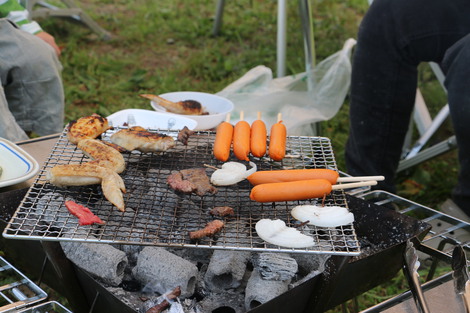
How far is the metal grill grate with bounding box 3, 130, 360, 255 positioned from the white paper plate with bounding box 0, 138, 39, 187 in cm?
15

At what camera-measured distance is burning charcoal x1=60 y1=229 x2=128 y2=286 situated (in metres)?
1.83

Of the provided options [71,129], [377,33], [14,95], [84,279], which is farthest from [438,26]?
[14,95]

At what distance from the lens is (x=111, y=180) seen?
1.88 m

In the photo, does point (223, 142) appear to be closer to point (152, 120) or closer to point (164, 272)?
point (164, 272)

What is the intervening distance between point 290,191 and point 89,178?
0.73 m

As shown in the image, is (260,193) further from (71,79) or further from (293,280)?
(71,79)

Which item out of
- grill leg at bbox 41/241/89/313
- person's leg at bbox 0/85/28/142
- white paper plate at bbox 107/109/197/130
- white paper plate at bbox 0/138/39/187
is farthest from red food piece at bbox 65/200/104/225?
person's leg at bbox 0/85/28/142

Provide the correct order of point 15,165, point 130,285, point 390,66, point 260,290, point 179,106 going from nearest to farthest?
point 260,290 → point 130,285 → point 15,165 → point 179,106 → point 390,66

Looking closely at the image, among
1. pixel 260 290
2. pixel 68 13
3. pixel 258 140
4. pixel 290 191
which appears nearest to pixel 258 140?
pixel 258 140

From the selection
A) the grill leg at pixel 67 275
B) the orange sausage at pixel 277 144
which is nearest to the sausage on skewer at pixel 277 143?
the orange sausage at pixel 277 144

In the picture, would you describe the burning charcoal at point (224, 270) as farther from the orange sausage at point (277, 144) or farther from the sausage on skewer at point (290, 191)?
the orange sausage at point (277, 144)

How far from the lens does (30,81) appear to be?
3627 millimetres

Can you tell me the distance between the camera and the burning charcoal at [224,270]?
1.91 meters

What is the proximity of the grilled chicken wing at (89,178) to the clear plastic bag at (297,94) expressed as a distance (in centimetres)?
232
